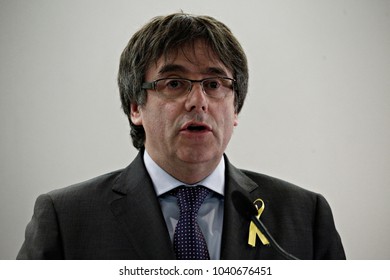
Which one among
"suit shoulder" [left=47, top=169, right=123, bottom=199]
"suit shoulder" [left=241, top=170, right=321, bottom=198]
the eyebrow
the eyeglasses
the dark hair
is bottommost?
"suit shoulder" [left=241, top=170, right=321, bottom=198]

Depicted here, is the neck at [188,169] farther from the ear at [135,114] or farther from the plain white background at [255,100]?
the plain white background at [255,100]

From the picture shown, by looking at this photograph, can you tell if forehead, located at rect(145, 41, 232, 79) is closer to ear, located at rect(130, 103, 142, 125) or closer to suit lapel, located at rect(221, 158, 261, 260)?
ear, located at rect(130, 103, 142, 125)

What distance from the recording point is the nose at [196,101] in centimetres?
150

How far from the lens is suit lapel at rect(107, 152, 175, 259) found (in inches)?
55.0

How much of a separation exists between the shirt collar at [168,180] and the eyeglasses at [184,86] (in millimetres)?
253

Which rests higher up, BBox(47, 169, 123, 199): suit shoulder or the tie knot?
BBox(47, 169, 123, 199): suit shoulder

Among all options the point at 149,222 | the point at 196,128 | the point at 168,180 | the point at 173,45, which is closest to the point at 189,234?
the point at 149,222

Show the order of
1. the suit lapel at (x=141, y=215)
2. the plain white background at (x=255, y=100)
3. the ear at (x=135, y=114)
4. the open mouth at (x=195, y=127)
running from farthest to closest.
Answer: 1. the plain white background at (x=255, y=100)
2. the ear at (x=135, y=114)
3. the open mouth at (x=195, y=127)
4. the suit lapel at (x=141, y=215)

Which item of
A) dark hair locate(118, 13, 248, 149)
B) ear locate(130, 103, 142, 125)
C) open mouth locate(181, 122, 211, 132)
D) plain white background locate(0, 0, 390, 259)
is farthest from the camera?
plain white background locate(0, 0, 390, 259)

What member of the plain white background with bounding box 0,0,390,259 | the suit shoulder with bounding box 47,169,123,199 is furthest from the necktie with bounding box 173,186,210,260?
the plain white background with bounding box 0,0,390,259

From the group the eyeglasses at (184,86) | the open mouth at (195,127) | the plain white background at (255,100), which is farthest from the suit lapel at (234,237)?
the plain white background at (255,100)

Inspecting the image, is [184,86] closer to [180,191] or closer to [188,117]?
[188,117]
